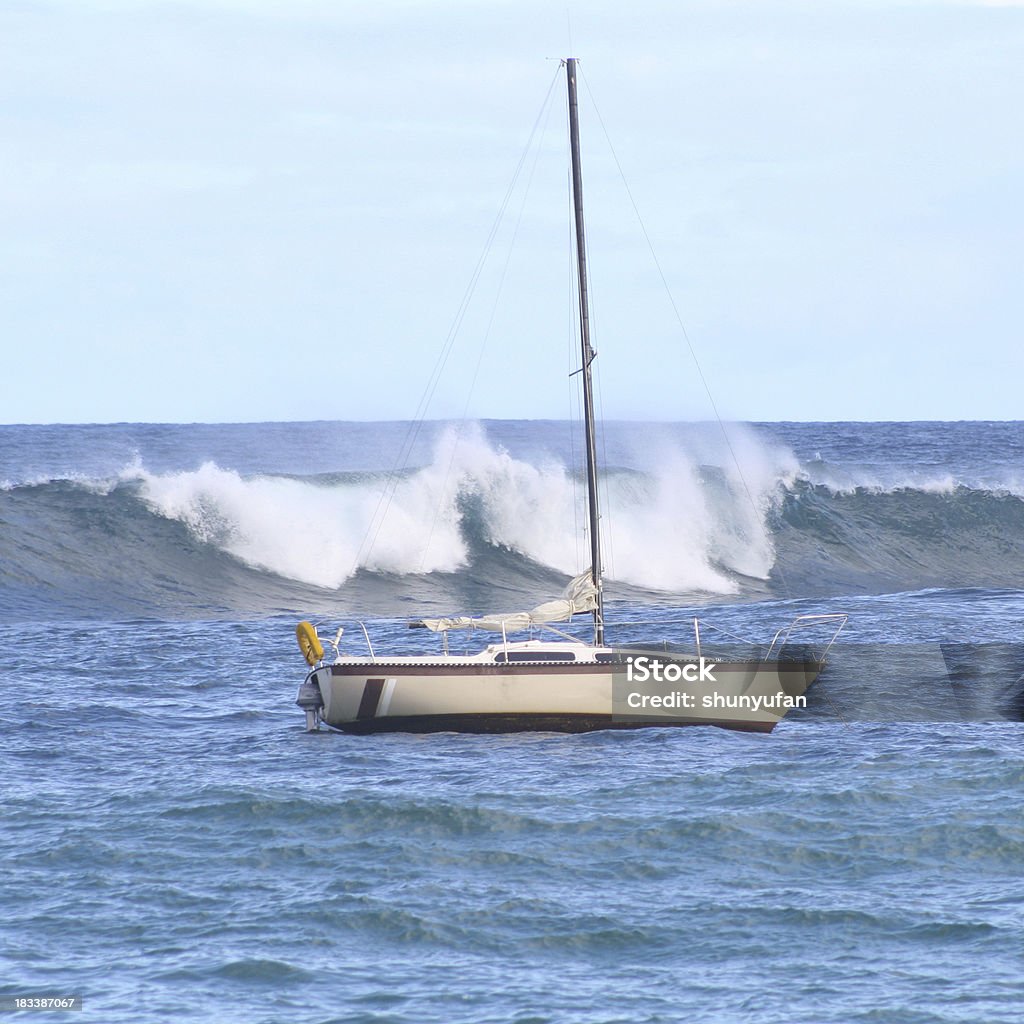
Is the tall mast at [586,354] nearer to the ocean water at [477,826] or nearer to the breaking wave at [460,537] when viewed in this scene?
the ocean water at [477,826]

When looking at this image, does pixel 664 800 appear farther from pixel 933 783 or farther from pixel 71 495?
pixel 71 495

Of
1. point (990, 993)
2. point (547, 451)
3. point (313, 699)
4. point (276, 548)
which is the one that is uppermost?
point (547, 451)

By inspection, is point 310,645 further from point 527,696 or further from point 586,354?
point 586,354

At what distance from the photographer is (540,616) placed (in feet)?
65.9

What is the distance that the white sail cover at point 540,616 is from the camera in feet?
64.6

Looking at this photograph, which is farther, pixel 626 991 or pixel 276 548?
pixel 276 548

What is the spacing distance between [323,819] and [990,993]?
676cm

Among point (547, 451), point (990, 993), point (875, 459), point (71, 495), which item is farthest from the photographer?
point (547, 451)

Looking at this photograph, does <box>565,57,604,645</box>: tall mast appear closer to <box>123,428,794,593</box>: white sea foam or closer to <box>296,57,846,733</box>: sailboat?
<box>296,57,846,733</box>: sailboat

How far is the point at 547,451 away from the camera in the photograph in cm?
7681

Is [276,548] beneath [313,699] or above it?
above

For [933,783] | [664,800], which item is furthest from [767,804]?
[933,783]

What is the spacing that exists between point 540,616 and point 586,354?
4.06 m

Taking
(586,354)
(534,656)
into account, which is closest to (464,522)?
(586,354)
